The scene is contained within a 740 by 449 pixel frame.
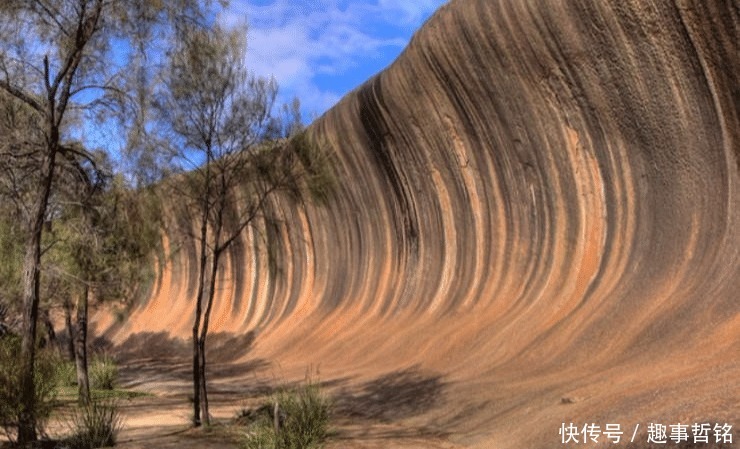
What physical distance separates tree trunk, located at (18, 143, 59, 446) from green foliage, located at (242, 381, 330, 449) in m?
2.20

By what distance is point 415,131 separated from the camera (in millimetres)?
17859

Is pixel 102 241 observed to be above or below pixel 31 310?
above

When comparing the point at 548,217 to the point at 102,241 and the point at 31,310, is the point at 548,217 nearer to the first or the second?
the point at 102,241

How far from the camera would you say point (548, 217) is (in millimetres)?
14133

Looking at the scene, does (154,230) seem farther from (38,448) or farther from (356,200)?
(356,200)

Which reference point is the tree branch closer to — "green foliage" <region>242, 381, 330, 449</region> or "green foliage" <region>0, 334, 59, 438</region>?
"green foliage" <region>0, 334, 59, 438</region>

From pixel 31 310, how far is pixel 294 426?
10.2ft

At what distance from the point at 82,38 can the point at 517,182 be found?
335 inches

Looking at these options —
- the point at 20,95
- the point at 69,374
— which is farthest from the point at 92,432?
the point at 69,374

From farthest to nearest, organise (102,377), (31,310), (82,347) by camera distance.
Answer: (102,377)
(82,347)
(31,310)

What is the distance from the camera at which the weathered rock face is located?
930 centimetres

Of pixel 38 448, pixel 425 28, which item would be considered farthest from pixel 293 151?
pixel 38 448

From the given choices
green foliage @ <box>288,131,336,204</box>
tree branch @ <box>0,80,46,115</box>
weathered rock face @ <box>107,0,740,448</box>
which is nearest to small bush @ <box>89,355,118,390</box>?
weathered rock face @ <box>107,0,740,448</box>

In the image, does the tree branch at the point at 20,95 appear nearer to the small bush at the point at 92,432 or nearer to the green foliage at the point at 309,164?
the small bush at the point at 92,432
